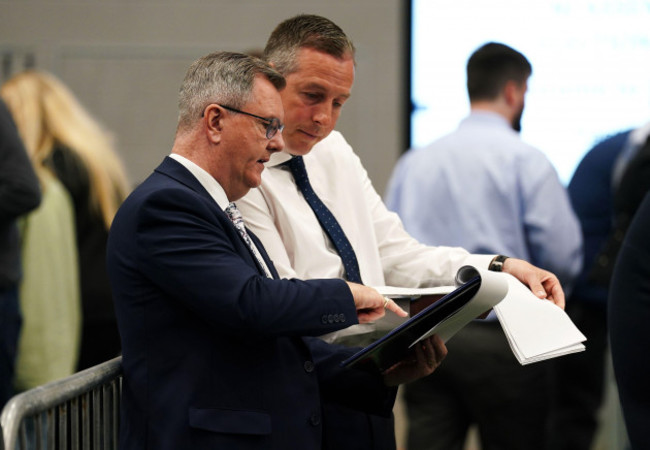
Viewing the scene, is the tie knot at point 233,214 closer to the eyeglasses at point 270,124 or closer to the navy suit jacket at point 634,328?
the eyeglasses at point 270,124

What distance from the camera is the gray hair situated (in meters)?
1.61

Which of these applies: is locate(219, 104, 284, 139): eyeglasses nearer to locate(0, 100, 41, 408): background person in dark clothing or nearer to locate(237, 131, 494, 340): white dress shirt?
locate(237, 131, 494, 340): white dress shirt

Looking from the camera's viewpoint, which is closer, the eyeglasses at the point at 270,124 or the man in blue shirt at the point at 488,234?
the eyeglasses at the point at 270,124

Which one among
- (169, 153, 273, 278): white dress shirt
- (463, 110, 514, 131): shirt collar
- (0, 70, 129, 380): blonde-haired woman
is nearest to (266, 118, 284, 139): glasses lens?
(169, 153, 273, 278): white dress shirt

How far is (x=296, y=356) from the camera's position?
1.63 m

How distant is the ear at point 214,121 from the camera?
5.24 ft

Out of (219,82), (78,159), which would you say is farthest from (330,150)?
(78,159)

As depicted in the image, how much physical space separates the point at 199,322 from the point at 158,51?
3.62 m

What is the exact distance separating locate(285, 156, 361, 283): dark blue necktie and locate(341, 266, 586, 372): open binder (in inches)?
8.2

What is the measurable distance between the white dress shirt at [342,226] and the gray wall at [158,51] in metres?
2.79

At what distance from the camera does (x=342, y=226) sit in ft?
6.48

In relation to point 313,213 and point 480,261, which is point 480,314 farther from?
point 313,213

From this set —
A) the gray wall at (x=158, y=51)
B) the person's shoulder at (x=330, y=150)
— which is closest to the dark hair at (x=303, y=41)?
the person's shoulder at (x=330, y=150)

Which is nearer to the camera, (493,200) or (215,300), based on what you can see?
(215,300)
